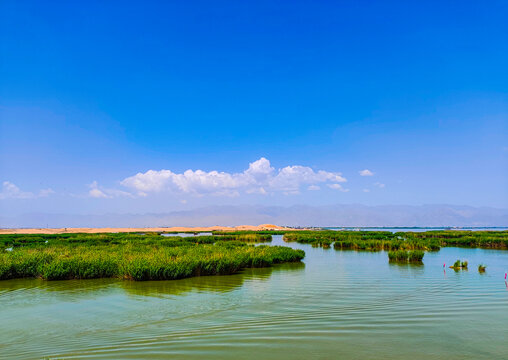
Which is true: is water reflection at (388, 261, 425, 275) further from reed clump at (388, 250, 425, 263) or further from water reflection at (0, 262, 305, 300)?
water reflection at (0, 262, 305, 300)

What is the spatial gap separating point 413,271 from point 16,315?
649 inches

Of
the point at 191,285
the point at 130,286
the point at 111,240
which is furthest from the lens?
the point at 111,240

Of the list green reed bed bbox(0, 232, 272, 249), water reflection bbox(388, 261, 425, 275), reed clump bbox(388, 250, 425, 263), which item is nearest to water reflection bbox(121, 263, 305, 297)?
water reflection bbox(388, 261, 425, 275)

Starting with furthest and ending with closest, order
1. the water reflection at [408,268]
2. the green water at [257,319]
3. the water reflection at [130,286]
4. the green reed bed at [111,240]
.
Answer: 1. the green reed bed at [111,240]
2. the water reflection at [408,268]
3. the water reflection at [130,286]
4. the green water at [257,319]

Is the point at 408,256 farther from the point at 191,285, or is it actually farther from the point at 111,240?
the point at 111,240

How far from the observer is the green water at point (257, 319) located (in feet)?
19.8

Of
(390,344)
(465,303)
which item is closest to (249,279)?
(465,303)

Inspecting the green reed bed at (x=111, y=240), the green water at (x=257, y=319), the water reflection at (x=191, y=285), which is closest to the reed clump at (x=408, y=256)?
the green water at (x=257, y=319)

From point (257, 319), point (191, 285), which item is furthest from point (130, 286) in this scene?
point (257, 319)

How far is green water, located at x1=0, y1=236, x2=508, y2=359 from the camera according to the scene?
6043 mm

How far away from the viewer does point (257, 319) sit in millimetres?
8180

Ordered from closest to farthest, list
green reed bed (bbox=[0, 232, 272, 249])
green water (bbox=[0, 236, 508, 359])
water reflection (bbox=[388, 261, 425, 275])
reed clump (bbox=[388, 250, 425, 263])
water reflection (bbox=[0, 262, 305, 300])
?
green water (bbox=[0, 236, 508, 359]) → water reflection (bbox=[0, 262, 305, 300]) → water reflection (bbox=[388, 261, 425, 275]) → reed clump (bbox=[388, 250, 425, 263]) → green reed bed (bbox=[0, 232, 272, 249])

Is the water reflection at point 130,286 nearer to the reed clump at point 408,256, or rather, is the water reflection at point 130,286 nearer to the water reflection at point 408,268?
the water reflection at point 408,268

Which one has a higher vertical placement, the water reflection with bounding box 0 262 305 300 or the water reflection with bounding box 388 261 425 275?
the water reflection with bounding box 0 262 305 300
